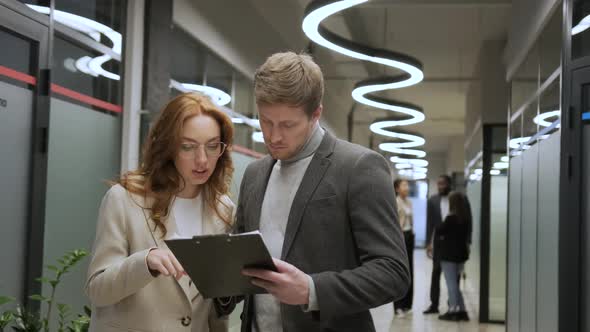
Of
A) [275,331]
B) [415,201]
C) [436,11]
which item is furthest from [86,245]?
[415,201]

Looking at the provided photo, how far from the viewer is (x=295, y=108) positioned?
6.54 feet

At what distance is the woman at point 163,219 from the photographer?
2.25m

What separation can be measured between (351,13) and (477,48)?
3764 mm

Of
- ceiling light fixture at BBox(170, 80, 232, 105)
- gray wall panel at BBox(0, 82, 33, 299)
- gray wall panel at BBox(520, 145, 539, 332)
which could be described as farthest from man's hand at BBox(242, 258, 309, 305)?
ceiling light fixture at BBox(170, 80, 232, 105)

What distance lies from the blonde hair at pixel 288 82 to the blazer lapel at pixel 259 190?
254 millimetres

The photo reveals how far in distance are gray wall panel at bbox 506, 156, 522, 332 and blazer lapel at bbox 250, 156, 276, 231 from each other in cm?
544

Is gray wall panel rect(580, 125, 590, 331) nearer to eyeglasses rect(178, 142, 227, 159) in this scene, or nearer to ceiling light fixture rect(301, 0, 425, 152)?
ceiling light fixture rect(301, 0, 425, 152)

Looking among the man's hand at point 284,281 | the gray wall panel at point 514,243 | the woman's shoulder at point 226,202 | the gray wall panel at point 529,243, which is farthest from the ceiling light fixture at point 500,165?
the man's hand at point 284,281

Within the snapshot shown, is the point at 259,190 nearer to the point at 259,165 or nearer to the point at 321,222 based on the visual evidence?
the point at 259,165

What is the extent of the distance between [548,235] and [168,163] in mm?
4008

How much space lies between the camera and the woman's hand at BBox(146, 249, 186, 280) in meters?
2.05

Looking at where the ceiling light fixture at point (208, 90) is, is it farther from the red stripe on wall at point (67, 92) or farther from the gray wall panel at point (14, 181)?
the gray wall panel at point (14, 181)

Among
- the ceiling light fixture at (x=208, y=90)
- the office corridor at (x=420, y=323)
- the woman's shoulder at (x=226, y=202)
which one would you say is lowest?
the office corridor at (x=420, y=323)

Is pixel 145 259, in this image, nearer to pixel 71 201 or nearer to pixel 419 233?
pixel 71 201
